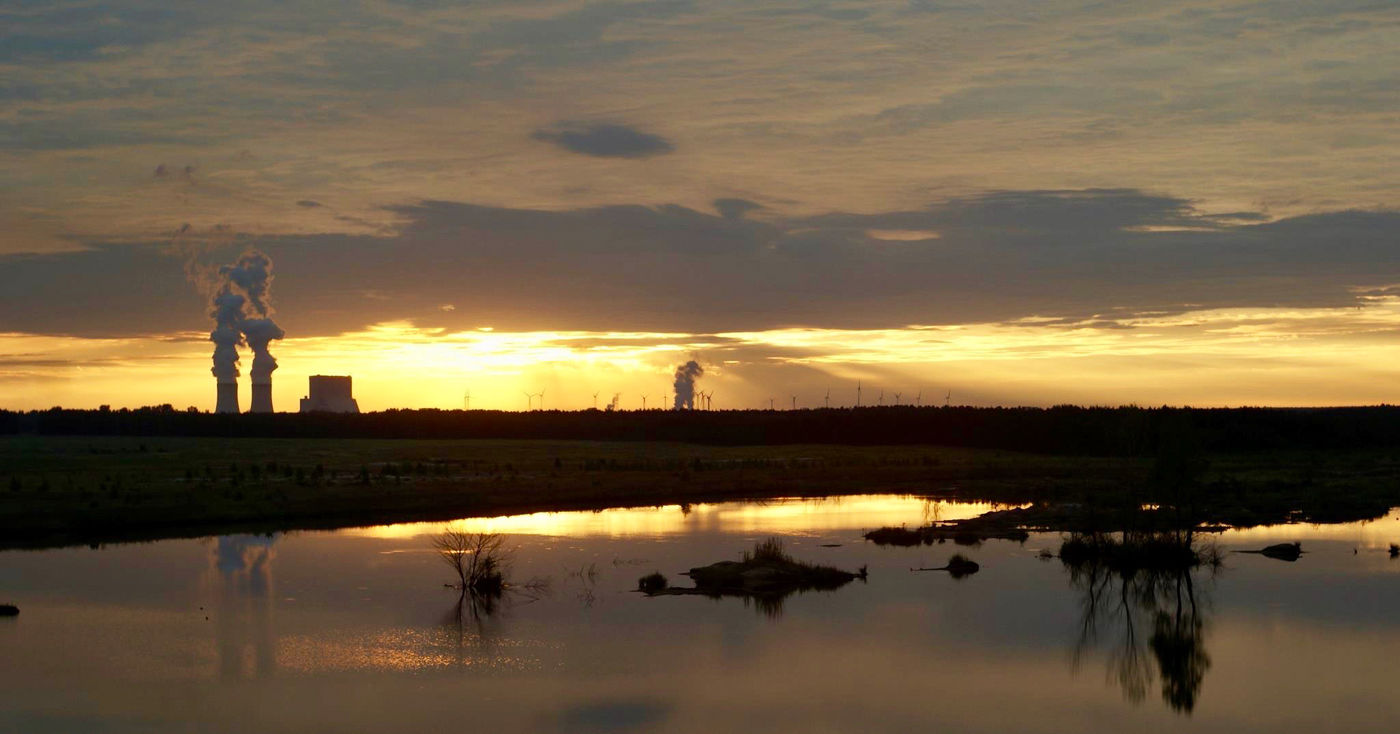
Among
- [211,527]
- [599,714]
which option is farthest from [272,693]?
[211,527]

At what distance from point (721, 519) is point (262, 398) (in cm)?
10661

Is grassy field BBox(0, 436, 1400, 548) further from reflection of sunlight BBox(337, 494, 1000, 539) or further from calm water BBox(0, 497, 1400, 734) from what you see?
calm water BBox(0, 497, 1400, 734)

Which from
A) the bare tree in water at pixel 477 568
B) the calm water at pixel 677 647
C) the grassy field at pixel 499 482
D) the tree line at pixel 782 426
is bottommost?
the calm water at pixel 677 647

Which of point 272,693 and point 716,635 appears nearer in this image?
point 272,693

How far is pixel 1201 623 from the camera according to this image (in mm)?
28922

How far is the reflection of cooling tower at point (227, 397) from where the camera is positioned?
144 m

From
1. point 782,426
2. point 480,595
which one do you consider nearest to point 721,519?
point 480,595

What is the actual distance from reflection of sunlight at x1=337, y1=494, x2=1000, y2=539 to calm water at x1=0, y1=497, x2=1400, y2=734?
7300mm

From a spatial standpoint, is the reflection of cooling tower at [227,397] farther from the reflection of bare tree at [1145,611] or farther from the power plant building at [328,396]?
the reflection of bare tree at [1145,611]

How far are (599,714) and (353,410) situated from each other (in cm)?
16248

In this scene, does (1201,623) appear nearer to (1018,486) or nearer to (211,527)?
(211,527)

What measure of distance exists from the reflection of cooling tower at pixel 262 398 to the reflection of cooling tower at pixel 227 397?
8.78 feet

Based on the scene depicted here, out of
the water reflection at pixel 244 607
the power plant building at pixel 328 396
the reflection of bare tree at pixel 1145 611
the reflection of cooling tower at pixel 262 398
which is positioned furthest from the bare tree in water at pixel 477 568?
the power plant building at pixel 328 396

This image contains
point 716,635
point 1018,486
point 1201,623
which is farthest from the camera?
point 1018,486
